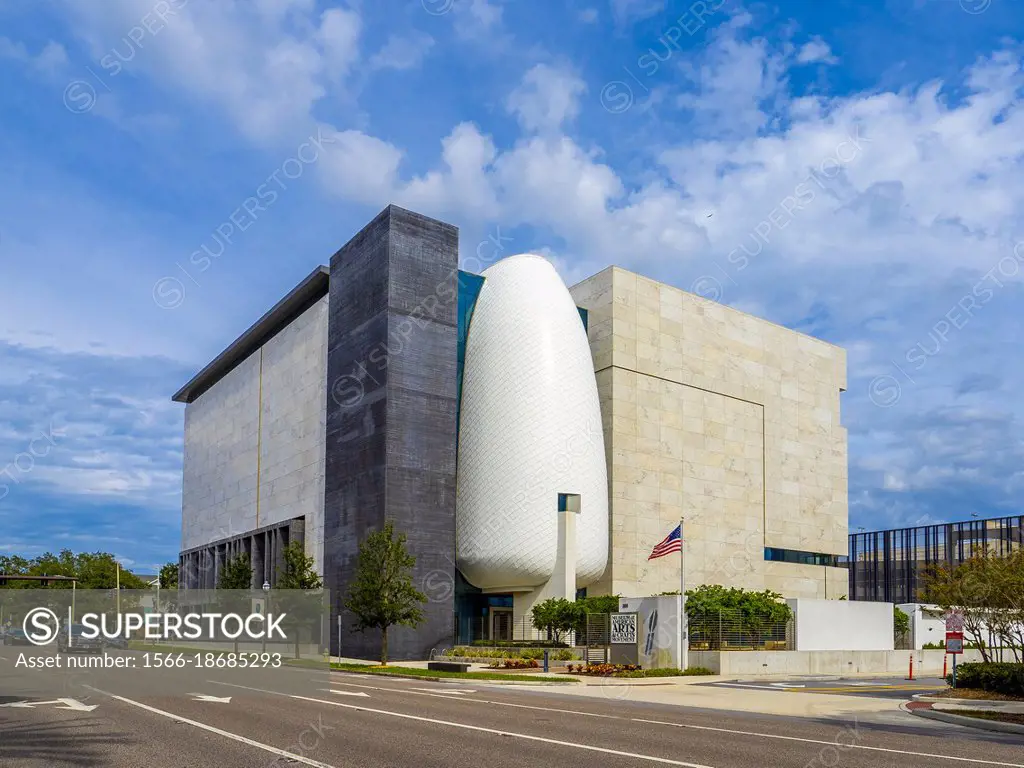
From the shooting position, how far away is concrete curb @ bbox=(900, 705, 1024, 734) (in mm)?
20016

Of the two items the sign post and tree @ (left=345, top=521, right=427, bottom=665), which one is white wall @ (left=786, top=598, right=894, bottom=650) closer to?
the sign post

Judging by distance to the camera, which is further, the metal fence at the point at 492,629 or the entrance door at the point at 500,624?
the entrance door at the point at 500,624

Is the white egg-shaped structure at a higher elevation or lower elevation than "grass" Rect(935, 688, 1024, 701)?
higher

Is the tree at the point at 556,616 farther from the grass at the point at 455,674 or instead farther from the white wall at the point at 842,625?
the grass at the point at 455,674

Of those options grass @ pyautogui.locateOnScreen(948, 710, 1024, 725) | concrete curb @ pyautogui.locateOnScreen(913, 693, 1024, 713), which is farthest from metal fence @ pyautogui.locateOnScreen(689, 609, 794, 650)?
grass @ pyautogui.locateOnScreen(948, 710, 1024, 725)

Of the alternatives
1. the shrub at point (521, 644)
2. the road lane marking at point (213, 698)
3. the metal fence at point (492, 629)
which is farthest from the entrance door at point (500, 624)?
the road lane marking at point (213, 698)

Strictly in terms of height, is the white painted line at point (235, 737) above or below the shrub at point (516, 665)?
above

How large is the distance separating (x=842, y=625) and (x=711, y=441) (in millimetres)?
26334

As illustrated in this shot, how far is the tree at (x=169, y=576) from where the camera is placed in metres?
107

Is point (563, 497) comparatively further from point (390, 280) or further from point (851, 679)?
point (851, 679)

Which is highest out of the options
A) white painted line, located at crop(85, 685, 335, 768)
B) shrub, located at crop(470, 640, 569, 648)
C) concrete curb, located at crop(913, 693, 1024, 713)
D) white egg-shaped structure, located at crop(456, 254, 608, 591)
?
white egg-shaped structure, located at crop(456, 254, 608, 591)

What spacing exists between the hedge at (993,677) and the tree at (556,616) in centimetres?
2893

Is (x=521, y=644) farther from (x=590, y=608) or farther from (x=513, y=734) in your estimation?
(x=513, y=734)

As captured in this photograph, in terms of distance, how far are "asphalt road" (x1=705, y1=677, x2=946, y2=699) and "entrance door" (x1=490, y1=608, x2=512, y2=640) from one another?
2761cm
